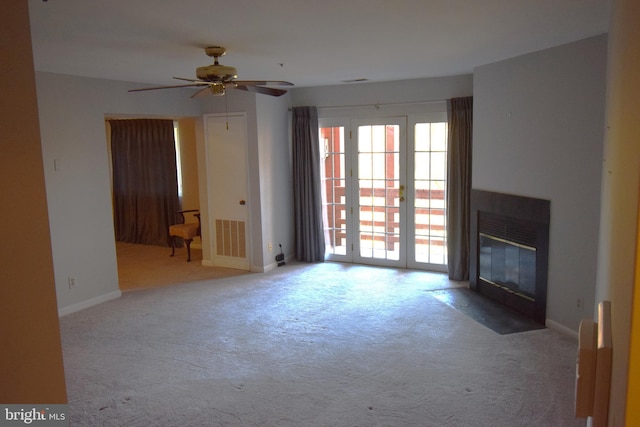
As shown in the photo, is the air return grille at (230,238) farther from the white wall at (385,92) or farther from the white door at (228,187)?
the white wall at (385,92)

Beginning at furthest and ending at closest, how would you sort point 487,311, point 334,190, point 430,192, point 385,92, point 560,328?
1. point 334,190
2. point 385,92
3. point 430,192
4. point 487,311
5. point 560,328

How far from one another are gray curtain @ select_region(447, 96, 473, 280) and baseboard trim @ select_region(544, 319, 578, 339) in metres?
1.51

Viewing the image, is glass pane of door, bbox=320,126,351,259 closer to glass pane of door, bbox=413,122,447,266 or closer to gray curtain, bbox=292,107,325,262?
gray curtain, bbox=292,107,325,262

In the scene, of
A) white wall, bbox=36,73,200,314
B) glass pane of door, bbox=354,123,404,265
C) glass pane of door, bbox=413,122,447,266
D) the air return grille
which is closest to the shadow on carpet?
glass pane of door, bbox=413,122,447,266

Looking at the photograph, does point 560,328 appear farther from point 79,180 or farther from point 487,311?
point 79,180

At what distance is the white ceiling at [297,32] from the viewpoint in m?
2.73

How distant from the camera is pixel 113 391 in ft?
11.5

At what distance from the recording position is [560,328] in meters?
4.32

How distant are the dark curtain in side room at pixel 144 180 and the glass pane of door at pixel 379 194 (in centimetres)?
329

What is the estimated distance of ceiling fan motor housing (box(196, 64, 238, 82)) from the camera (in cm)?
356

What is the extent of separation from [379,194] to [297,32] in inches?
140

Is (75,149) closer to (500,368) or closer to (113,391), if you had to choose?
(113,391)

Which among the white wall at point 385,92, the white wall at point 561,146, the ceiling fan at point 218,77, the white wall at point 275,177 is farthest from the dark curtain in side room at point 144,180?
the white wall at point 561,146

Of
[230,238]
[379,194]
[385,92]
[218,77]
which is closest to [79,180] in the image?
[230,238]
